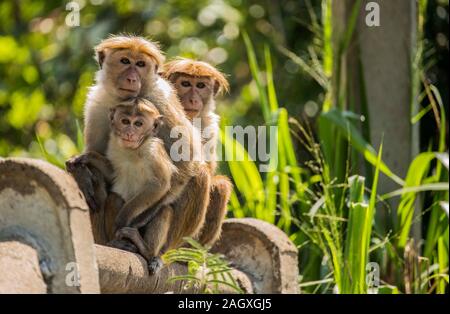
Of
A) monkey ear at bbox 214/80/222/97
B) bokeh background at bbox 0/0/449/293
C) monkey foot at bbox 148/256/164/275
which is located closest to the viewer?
monkey foot at bbox 148/256/164/275

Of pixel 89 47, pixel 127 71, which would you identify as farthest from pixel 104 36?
pixel 127 71

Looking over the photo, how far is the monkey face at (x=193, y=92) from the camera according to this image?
17.3ft

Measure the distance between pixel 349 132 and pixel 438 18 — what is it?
8.03 feet

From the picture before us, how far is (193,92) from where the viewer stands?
17.4 ft

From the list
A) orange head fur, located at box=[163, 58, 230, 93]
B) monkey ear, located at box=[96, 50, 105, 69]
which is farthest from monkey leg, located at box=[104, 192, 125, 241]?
orange head fur, located at box=[163, 58, 230, 93]

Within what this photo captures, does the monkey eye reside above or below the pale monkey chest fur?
above

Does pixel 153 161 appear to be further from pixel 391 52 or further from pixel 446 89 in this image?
pixel 446 89

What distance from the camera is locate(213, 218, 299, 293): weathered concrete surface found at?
16.2ft

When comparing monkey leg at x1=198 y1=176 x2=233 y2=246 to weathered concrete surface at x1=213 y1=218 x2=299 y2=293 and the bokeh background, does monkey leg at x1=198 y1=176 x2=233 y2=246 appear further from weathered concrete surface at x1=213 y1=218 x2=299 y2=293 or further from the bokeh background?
the bokeh background

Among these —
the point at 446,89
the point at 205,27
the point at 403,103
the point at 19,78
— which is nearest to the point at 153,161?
the point at 403,103

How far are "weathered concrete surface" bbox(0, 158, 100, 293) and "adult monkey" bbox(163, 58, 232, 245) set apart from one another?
193 centimetres

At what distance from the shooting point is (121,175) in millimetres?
4398

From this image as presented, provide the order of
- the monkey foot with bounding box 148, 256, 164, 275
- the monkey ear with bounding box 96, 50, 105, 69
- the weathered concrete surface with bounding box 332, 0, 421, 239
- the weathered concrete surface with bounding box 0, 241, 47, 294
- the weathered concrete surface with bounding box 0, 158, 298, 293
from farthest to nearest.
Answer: the weathered concrete surface with bounding box 332, 0, 421, 239 < the monkey ear with bounding box 96, 50, 105, 69 < the monkey foot with bounding box 148, 256, 164, 275 < the weathered concrete surface with bounding box 0, 158, 298, 293 < the weathered concrete surface with bounding box 0, 241, 47, 294

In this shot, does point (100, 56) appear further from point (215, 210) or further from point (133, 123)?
point (215, 210)
